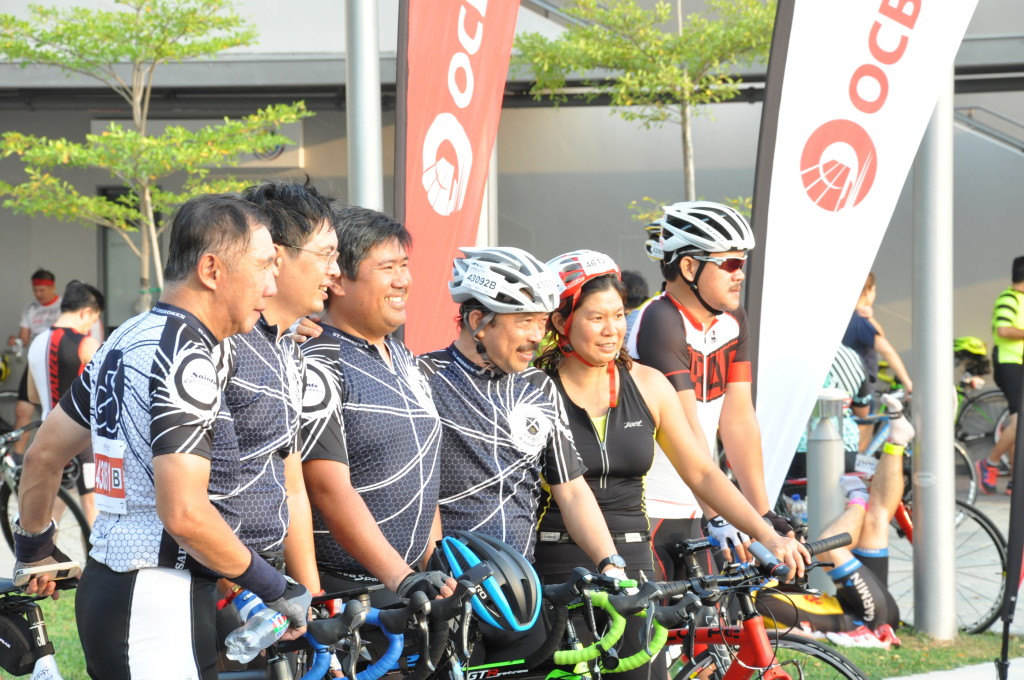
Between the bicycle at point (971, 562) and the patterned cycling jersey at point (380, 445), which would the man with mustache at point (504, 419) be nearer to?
the patterned cycling jersey at point (380, 445)

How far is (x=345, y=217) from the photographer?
338 centimetres

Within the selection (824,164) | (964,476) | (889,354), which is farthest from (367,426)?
(964,476)

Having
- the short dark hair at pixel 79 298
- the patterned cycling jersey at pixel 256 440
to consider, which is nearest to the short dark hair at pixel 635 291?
the short dark hair at pixel 79 298

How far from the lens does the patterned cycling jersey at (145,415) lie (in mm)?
2346

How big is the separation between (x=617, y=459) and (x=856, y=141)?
7.83 ft

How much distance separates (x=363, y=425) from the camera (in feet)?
10.3

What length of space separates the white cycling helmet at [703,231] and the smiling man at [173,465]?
2278 mm

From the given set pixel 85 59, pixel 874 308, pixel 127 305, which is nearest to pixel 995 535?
pixel 874 308

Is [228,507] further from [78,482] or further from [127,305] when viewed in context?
[127,305]

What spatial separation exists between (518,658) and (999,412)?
35.1 feet

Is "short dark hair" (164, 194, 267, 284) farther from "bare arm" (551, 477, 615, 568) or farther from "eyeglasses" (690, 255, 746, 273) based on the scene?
"eyeglasses" (690, 255, 746, 273)

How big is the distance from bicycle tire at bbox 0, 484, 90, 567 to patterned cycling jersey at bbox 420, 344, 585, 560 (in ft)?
15.0

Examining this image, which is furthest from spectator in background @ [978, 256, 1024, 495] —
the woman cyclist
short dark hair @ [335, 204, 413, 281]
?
short dark hair @ [335, 204, 413, 281]

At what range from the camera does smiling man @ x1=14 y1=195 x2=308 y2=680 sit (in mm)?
2344
